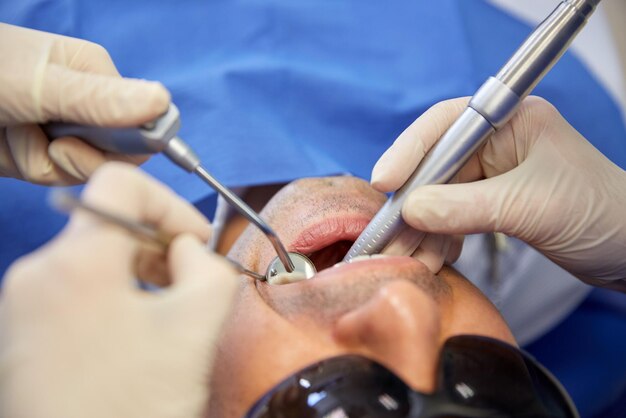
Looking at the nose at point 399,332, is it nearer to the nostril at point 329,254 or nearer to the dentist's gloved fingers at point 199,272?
the dentist's gloved fingers at point 199,272

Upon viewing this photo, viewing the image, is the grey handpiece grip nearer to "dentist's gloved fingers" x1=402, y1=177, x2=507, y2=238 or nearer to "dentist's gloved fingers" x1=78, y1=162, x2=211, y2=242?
"dentist's gloved fingers" x1=78, y1=162, x2=211, y2=242

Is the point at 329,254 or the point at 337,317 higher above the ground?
the point at 337,317

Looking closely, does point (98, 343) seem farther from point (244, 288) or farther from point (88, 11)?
point (88, 11)

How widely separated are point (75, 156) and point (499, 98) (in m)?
0.68

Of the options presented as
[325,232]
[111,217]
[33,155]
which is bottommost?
[33,155]

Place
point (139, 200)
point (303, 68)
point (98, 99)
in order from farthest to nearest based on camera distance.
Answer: point (303, 68) < point (98, 99) < point (139, 200)

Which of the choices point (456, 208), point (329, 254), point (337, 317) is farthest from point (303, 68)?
point (337, 317)

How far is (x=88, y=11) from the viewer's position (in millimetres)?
1517

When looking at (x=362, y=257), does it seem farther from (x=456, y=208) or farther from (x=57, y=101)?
(x=57, y=101)

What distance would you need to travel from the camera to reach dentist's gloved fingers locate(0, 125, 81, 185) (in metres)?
Result: 1.01

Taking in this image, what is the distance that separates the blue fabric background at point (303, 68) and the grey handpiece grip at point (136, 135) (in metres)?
0.46

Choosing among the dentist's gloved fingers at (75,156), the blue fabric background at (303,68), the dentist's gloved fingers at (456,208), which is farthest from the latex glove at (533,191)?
the dentist's gloved fingers at (75,156)

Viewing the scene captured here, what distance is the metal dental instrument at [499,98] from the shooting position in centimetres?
91

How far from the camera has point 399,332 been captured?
796mm
